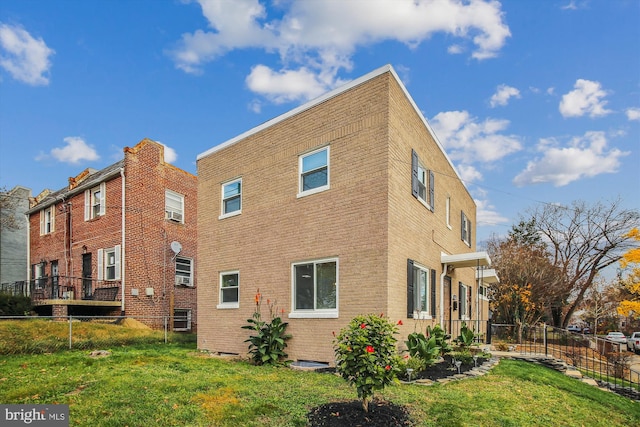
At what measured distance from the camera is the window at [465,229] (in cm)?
1760

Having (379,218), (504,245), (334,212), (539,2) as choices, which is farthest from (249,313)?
(504,245)

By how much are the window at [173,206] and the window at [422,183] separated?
12.9 metres

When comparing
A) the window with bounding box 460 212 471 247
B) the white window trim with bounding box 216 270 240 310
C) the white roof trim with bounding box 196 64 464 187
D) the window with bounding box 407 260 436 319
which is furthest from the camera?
the window with bounding box 460 212 471 247

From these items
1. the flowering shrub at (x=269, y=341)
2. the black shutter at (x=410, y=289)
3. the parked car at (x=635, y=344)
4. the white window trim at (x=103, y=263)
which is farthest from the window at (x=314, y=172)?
the parked car at (x=635, y=344)

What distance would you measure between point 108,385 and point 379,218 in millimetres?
6043

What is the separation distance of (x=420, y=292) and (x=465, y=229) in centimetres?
775

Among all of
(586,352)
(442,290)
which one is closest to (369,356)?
(442,290)

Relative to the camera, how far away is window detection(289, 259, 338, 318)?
10258 millimetres

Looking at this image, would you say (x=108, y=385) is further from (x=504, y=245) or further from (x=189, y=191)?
(x=504, y=245)

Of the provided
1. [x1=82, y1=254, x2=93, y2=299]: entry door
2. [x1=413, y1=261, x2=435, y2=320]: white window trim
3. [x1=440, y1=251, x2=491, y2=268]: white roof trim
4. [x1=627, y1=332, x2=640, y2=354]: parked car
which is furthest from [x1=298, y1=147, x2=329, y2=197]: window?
[x1=627, y1=332, x2=640, y2=354]: parked car

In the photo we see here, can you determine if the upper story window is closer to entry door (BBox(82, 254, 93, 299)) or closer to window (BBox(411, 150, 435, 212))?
entry door (BBox(82, 254, 93, 299))

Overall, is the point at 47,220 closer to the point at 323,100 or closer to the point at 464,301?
the point at 323,100

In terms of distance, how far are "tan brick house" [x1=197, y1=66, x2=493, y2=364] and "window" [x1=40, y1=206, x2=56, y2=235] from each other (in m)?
13.6

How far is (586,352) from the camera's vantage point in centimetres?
1473
